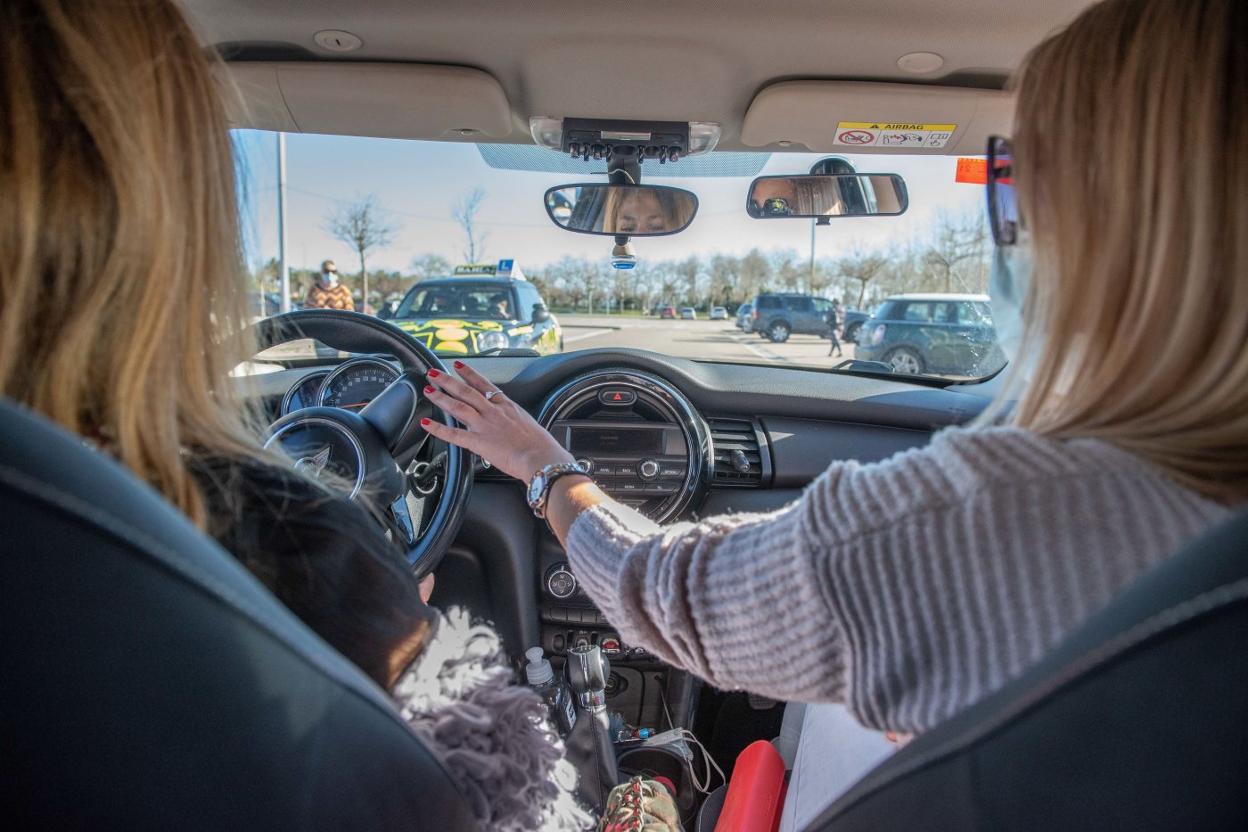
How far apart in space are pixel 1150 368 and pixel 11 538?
118 cm

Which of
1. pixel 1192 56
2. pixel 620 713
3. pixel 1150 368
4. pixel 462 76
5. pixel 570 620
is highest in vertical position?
pixel 462 76

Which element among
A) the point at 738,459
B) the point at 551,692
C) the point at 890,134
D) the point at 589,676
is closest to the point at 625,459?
the point at 738,459

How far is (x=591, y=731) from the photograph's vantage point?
2.68 metres

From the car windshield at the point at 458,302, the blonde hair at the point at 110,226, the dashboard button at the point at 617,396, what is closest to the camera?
the blonde hair at the point at 110,226

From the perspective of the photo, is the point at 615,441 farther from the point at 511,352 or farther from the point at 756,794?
the point at 756,794

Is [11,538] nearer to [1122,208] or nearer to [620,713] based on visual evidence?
[1122,208]

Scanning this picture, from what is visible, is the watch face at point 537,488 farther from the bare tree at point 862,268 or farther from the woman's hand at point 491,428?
the bare tree at point 862,268

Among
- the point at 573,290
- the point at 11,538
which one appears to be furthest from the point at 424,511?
the point at 573,290

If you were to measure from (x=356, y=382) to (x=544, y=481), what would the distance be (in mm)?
1050

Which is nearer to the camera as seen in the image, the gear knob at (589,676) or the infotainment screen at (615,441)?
the gear knob at (589,676)

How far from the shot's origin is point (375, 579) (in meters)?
1.02

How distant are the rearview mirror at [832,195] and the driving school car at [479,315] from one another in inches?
49.3

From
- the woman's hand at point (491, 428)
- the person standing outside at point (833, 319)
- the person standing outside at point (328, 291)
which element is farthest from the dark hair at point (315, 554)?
the person standing outside at point (833, 319)

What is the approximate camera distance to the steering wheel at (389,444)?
205 cm
